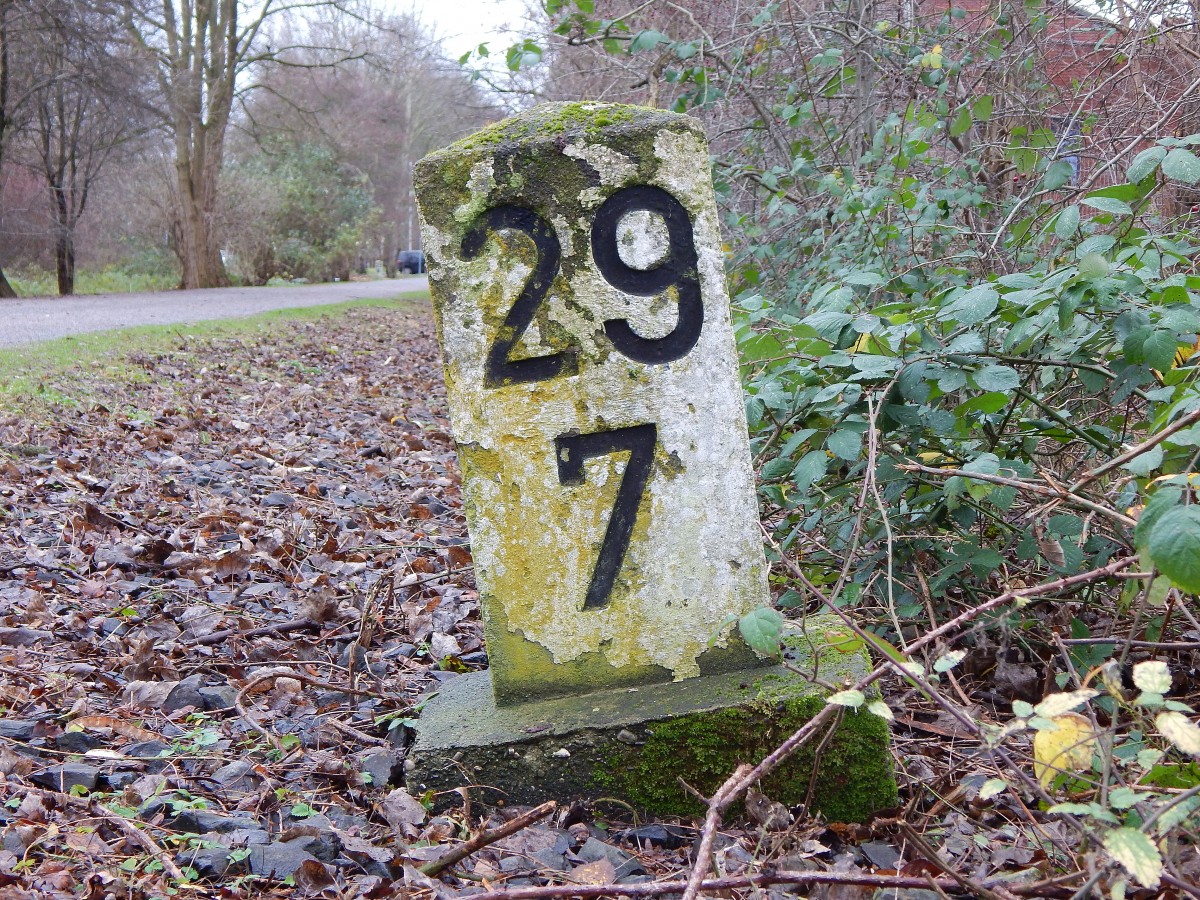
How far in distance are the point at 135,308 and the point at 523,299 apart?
15.3m

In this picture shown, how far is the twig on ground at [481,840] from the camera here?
188 centimetres

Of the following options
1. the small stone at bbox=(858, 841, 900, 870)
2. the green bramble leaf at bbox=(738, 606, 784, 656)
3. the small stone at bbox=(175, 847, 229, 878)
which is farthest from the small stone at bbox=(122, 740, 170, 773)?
the small stone at bbox=(858, 841, 900, 870)

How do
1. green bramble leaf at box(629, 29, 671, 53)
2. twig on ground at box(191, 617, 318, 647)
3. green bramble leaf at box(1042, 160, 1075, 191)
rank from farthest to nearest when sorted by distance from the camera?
green bramble leaf at box(629, 29, 671, 53) < green bramble leaf at box(1042, 160, 1075, 191) < twig on ground at box(191, 617, 318, 647)

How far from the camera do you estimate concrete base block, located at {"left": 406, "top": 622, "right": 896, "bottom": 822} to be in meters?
2.32

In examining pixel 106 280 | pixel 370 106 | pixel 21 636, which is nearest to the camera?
pixel 21 636

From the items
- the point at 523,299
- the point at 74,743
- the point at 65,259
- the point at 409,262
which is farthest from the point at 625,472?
the point at 409,262

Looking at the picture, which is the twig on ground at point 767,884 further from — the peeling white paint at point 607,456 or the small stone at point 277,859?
the peeling white paint at point 607,456

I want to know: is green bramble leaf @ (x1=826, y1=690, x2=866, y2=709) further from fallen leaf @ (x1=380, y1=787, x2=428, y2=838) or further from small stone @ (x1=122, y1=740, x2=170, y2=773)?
small stone @ (x1=122, y1=740, x2=170, y2=773)

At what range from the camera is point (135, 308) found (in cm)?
1585

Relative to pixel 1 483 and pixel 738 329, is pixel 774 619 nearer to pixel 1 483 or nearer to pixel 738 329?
pixel 738 329

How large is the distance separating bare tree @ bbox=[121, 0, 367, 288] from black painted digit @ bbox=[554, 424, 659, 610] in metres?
21.9

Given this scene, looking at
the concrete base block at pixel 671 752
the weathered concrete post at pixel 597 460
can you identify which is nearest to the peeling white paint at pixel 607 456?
Result: the weathered concrete post at pixel 597 460

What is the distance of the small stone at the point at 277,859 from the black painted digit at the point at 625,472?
880mm

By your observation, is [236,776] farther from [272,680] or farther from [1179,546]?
[1179,546]
